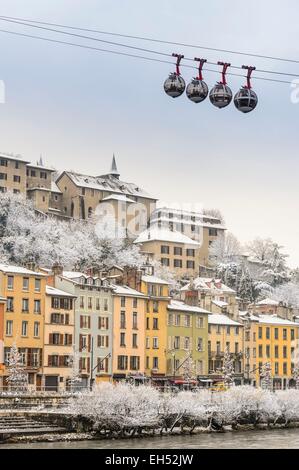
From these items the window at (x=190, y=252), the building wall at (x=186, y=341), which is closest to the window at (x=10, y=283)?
the building wall at (x=186, y=341)

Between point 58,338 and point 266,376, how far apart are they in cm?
2461

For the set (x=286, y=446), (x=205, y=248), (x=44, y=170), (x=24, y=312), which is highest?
(x=44, y=170)

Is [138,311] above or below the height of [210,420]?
above

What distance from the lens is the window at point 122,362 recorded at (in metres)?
80.6

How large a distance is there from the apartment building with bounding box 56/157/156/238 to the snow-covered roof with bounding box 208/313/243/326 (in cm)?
3852

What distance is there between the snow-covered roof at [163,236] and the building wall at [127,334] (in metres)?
42.8

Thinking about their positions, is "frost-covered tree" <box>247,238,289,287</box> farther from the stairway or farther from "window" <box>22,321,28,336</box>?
the stairway

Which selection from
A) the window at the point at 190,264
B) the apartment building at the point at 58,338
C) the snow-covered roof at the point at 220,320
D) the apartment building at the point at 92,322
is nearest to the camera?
the apartment building at the point at 58,338

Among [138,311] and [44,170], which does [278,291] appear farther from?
[138,311]

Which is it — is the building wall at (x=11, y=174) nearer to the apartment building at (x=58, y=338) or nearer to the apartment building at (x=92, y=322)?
the apartment building at (x=92, y=322)

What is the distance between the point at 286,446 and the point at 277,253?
95706mm

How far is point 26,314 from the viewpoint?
7462cm

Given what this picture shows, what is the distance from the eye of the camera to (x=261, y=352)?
95688 millimetres
